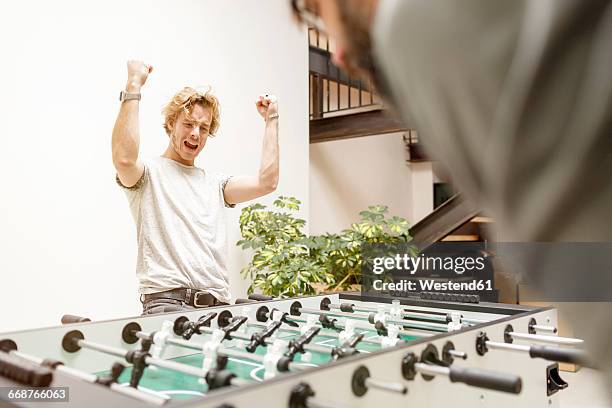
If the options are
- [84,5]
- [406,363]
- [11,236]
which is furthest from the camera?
[84,5]

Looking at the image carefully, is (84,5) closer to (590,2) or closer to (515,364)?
(515,364)

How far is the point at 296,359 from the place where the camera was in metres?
1.52

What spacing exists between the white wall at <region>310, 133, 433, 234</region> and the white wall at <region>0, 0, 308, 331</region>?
2.74 meters

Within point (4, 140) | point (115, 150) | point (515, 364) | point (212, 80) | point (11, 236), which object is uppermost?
point (212, 80)

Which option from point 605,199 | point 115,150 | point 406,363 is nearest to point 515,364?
point 406,363

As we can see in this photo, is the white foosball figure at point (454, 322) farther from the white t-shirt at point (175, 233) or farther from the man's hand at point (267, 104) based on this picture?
the man's hand at point (267, 104)

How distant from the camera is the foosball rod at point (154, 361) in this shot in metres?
1.13

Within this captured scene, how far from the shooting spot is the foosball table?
37.4 inches

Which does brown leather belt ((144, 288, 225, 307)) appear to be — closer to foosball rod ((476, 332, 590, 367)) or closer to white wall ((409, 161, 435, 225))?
foosball rod ((476, 332, 590, 367))

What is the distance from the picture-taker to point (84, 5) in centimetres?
342

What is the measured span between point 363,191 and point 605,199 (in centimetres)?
769

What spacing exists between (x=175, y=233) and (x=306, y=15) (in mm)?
1929

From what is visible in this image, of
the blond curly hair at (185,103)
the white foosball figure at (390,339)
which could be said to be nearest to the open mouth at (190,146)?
the blond curly hair at (185,103)

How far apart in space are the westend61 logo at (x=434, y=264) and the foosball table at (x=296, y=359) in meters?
2.16
